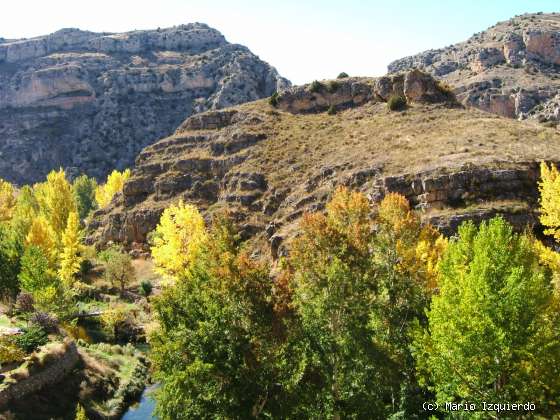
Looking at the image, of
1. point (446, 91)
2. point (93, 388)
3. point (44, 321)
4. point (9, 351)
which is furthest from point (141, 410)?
point (446, 91)

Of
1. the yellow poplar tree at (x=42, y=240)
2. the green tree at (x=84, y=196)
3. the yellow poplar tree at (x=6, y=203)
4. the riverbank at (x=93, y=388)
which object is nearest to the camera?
the riverbank at (x=93, y=388)

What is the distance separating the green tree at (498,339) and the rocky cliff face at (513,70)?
356 feet

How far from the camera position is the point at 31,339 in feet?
140

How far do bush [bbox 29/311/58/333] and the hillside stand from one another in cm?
2627

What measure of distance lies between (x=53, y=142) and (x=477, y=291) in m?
194

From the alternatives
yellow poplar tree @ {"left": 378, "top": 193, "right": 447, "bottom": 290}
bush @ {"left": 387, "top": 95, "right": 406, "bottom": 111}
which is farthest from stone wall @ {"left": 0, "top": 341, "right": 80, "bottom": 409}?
bush @ {"left": 387, "top": 95, "right": 406, "bottom": 111}

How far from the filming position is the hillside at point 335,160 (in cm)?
5616

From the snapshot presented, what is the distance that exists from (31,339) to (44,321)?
6.68m

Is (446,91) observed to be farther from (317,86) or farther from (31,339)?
(31,339)

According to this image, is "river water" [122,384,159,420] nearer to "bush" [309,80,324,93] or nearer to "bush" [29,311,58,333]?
"bush" [29,311,58,333]

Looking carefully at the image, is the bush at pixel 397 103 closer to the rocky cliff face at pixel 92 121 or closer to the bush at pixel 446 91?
the bush at pixel 446 91

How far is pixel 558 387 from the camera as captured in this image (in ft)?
76.2

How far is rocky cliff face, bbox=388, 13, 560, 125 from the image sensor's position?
135875mm

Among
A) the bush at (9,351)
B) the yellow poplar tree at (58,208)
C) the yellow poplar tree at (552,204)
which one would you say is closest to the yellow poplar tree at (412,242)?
the yellow poplar tree at (552,204)
